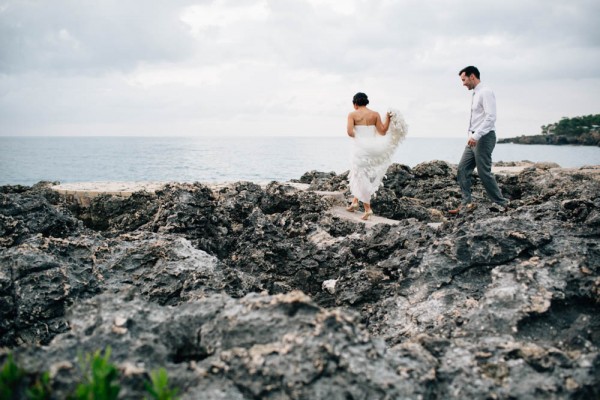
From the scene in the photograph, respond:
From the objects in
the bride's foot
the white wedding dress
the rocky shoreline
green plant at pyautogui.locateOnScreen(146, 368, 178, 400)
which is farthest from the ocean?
green plant at pyautogui.locateOnScreen(146, 368, 178, 400)

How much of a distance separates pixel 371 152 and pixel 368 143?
0.66ft

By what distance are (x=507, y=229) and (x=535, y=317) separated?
128 cm

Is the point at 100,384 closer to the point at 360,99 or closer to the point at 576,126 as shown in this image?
the point at 360,99

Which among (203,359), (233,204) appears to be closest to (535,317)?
(203,359)

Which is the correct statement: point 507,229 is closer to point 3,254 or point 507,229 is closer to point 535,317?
point 535,317

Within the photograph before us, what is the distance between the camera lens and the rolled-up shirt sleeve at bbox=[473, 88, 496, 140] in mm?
8719

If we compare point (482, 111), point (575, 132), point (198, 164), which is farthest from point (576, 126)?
point (482, 111)

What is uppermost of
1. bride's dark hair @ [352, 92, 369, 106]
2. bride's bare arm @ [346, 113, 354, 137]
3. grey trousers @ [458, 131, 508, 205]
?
bride's dark hair @ [352, 92, 369, 106]

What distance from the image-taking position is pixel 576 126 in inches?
3782

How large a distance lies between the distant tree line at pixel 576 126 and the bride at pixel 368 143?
97.3m

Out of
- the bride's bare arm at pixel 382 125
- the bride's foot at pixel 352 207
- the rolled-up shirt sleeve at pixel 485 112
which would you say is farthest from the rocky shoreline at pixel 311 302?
the bride's bare arm at pixel 382 125

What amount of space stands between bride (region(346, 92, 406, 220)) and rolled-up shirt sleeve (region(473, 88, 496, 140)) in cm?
166

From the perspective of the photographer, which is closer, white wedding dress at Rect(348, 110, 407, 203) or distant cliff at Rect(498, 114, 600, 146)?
white wedding dress at Rect(348, 110, 407, 203)

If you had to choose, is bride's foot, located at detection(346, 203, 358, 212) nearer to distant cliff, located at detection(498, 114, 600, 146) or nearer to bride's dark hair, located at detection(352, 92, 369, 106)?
bride's dark hair, located at detection(352, 92, 369, 106)
